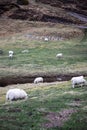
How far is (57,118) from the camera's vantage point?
68.0ft

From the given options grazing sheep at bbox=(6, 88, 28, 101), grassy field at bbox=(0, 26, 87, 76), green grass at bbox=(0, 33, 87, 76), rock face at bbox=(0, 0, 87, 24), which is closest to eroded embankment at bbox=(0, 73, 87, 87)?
grassy field at bbox=(0, 26, 87, 76)

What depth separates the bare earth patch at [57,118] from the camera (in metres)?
19.8

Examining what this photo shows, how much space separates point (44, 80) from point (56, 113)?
64.7 feet

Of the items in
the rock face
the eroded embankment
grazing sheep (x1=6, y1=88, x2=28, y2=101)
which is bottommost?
the rock face

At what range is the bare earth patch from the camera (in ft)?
65.1

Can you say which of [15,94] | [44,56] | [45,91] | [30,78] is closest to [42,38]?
[44,56]

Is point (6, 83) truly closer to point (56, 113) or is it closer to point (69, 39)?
point (56, 113)

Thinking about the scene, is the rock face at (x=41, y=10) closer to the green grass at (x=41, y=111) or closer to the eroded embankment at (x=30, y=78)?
the eroded embankment at (x=30, y=78)

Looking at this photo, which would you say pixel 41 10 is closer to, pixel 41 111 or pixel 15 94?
pixel 15 94

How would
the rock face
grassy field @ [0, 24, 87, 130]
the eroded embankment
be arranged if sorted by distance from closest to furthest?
grassy field @ [0, 24, 87, 130] < the eroded embankment < the rock face

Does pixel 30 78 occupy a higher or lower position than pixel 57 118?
lower

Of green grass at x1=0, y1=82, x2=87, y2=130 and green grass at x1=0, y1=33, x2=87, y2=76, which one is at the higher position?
green grass at x1=0, y1=82, x2=87, y2=130

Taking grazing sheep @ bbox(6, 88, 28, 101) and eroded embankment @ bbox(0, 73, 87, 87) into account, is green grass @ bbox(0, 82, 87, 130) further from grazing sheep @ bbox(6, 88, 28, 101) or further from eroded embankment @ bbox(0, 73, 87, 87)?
eroded embankment @ bbox(0, 73, 87, 87)

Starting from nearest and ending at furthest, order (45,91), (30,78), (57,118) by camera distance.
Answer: (57,118) → (45,91) → (30,78)
